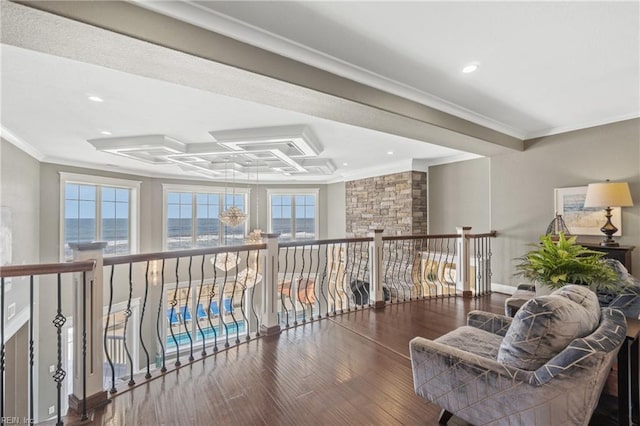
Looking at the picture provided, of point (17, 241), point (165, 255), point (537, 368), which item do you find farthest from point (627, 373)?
point (17, 241)

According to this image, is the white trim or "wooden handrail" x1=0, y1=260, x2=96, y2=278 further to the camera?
the white trim

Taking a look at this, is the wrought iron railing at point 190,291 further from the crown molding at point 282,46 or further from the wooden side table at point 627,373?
the wooden side table at point 627,373

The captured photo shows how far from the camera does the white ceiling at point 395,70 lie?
196cm

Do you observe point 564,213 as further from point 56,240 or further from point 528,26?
point 56,240

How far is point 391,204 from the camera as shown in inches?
286

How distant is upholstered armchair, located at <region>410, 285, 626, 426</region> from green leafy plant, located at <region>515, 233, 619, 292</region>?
230mm

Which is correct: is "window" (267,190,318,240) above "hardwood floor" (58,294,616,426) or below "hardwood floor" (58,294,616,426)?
above

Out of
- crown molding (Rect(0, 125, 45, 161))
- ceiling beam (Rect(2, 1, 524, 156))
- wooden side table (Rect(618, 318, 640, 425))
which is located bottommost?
wooden side table (Rect(618, 318, 640, 425))

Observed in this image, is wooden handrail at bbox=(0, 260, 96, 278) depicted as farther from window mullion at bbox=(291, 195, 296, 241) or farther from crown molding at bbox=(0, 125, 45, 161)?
window mullion at bbox=(291, 195, 296, 241)

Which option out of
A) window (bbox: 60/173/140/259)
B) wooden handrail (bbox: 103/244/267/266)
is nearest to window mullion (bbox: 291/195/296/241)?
window (bbox: 60/173/140/259)

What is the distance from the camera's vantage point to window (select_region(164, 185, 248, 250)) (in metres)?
8.63

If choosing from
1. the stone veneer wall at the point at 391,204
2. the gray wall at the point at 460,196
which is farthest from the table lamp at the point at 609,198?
the stone veneer wall at the point at 391,204

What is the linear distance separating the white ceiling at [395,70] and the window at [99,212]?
2138 millimetres

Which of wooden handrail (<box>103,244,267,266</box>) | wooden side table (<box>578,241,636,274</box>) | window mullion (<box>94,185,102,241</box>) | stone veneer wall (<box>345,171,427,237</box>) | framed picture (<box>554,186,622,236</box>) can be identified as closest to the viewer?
wooden handrail (<box>103,244,267,266</box>)
